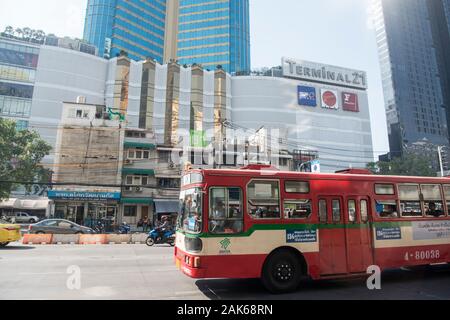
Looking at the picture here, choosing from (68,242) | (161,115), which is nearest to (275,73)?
(161,115)

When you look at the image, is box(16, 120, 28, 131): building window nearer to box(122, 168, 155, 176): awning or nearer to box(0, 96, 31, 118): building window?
box(0, 96, 31, 118): building window

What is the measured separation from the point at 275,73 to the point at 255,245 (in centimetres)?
7461

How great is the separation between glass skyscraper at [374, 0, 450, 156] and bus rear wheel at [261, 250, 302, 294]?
9726 centimetres

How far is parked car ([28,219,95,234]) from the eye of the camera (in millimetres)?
20812

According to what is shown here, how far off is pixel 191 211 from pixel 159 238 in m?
12.3

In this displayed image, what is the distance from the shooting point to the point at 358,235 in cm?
796

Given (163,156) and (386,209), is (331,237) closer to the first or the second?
(386,209)

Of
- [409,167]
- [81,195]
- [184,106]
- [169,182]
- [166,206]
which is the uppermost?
[184,106]

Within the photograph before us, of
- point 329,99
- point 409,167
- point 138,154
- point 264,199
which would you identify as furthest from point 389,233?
point 329,99

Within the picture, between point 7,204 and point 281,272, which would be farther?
point 7,204

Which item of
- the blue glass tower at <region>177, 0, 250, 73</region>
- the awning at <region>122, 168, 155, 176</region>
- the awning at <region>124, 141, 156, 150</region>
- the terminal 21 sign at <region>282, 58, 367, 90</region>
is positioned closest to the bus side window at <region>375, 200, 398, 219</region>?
the awning at <region>122, 168, 155, 176</region>

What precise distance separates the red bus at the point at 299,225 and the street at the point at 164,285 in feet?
1.50

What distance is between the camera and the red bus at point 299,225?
689cm

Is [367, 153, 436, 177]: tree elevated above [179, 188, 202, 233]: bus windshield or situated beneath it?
elevated above
